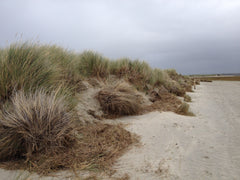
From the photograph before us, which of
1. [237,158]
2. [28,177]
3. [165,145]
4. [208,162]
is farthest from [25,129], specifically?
[237,158]

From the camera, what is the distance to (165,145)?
318cm

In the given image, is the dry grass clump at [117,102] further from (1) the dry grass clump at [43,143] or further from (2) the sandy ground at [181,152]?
(1) the dry grass clump at [43,143]

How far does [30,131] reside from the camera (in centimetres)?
254

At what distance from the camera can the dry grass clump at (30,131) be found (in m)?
2.51

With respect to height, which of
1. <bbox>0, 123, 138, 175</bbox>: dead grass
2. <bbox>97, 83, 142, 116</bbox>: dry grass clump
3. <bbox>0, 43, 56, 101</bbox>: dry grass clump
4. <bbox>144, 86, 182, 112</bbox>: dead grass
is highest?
<bbox>0, 43, 56, 101</bbox>: dry grass clump

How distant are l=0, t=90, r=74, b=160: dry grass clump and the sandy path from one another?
106 centimetres

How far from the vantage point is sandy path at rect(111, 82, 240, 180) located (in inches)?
89.4

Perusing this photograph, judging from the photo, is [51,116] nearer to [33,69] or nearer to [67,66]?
[33,69]

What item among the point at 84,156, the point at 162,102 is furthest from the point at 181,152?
the point at 162,102

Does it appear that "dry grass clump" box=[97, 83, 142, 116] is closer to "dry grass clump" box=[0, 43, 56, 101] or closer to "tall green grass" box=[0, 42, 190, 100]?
"tall green grass" box=[0, 42, 190, 100]

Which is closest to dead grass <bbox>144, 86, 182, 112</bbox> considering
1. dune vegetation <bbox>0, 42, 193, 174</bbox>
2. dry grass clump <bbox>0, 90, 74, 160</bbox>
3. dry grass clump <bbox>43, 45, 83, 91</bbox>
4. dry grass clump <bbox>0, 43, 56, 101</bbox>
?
dune vegetation <bbox>0, 42, 193, 174</bbox>

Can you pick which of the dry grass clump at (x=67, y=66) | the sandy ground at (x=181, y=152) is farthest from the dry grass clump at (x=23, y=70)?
the sandy ground at (x=181, y=152)

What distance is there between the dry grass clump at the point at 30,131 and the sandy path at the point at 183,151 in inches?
41.6

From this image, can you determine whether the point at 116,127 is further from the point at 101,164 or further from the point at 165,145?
the point at 101,164
